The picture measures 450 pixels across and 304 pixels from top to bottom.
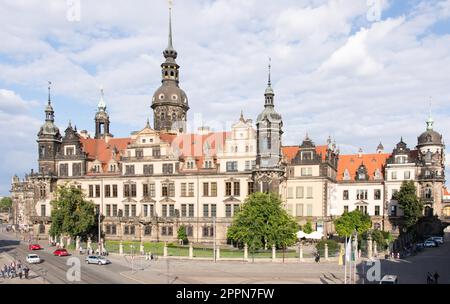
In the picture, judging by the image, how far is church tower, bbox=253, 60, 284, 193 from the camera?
66.1 meters

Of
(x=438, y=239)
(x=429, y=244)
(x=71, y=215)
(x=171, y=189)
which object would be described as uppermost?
(x=171, y=189)

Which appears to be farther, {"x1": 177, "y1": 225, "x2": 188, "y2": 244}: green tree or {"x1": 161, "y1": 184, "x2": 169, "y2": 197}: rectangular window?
{"x1": 161, "y1": 184, "x2": 169, "y2": 197}: rectangular window

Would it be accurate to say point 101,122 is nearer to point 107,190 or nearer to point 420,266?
point 107,190

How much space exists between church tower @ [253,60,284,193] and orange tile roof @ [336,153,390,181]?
79.0ft

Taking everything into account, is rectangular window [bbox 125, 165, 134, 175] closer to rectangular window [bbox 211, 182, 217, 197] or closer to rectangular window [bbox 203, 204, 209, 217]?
rectangular window [bbox 203, 204, 209, 217]

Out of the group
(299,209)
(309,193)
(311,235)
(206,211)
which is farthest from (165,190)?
(311,235)

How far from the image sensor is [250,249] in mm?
54625

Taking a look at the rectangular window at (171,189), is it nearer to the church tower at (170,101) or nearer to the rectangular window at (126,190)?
the rectangular window at (126,190)

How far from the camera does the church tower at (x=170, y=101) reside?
87062 mm

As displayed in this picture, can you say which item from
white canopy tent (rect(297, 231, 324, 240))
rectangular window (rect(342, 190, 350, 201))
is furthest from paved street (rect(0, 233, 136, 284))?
rectangular window (rect(342, 190, 350, 201))

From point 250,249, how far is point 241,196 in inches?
614

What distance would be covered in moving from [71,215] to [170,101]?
31.2m

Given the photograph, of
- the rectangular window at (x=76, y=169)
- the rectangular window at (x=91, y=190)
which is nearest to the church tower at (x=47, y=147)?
the rectangular window at (x=76, y=169)

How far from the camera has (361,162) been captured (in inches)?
3435
